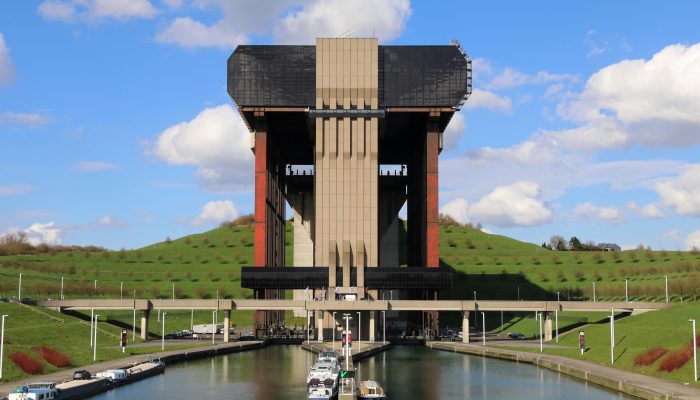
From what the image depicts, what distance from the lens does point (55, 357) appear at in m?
98.1

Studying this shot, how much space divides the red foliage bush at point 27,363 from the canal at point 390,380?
11874mm

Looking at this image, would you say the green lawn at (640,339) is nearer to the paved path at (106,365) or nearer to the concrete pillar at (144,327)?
the paved path at (106,365)

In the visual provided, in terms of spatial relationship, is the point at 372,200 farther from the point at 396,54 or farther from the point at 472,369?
the point at 472,369

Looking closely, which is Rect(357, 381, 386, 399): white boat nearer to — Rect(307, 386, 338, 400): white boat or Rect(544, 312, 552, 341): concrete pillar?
Rect(307, 386, 338, 400): white boat

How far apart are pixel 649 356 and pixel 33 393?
68.8m

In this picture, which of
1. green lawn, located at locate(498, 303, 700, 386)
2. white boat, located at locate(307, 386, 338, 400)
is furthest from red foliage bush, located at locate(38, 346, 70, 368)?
green lawn, located at locate(498, 303, 700, 386)

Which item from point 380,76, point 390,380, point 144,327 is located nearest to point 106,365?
point 390,380

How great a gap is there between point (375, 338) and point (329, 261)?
19.5 m

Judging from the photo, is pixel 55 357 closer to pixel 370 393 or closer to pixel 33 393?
pixel 33 393

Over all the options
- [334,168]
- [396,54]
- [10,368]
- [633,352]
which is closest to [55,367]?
[10,368]

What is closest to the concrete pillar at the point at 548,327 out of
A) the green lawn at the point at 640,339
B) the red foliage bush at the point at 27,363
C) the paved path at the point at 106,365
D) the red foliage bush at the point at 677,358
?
the green lawn at the point at 640,339

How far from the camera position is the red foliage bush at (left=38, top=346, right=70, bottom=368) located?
317ft

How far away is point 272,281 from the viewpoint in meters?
170

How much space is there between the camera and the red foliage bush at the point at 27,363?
89094mm
